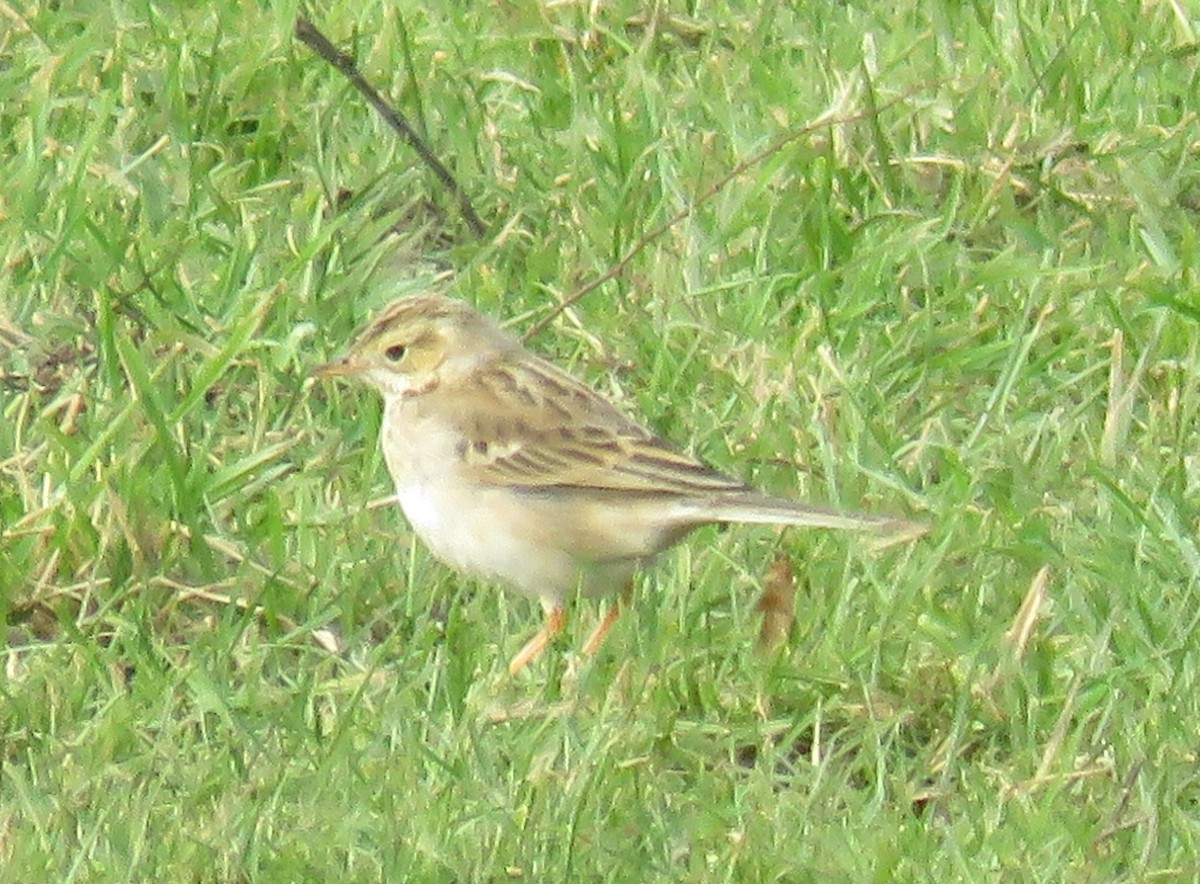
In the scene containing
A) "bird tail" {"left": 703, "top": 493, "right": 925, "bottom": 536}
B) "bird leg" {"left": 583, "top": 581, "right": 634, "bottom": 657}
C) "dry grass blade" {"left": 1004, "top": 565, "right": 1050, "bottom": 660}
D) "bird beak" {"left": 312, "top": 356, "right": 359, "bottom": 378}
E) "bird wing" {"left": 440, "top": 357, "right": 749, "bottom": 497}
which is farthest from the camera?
"bird beak" {"left": 312, "top": 356, "right": 359, "bottom": 378}

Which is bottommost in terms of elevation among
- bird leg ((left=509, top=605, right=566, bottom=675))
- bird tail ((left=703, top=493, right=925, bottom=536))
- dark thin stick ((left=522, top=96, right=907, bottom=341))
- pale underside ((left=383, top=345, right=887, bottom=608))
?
dark thin stick ((left=522, top=96, right=907, bottom=341))

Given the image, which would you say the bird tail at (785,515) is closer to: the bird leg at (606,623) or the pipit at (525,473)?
the pipit at (525,473)

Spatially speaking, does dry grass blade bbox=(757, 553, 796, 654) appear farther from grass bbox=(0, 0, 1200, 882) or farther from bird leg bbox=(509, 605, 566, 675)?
bird leg bbox=(509, 605, 566, 675)

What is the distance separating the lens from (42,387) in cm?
845

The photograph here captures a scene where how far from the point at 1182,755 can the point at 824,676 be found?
863 millimetres

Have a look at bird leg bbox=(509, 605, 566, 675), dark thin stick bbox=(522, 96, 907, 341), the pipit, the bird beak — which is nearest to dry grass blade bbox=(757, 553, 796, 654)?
the pipit

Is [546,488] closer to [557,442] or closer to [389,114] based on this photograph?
[557,442]

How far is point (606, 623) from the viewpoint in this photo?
726 cm

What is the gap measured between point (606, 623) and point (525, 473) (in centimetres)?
47

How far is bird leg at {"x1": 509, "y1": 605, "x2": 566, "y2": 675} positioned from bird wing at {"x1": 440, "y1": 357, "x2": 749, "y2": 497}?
33cm

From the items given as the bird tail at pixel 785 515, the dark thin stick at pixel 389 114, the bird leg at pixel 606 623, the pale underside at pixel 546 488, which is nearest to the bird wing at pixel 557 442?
the pale underside at pixel 546 488

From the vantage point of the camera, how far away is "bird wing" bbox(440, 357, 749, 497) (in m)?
7.33

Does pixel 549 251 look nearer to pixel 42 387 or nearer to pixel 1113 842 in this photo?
pixel 42 387

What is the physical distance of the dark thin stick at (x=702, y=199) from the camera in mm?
8625
